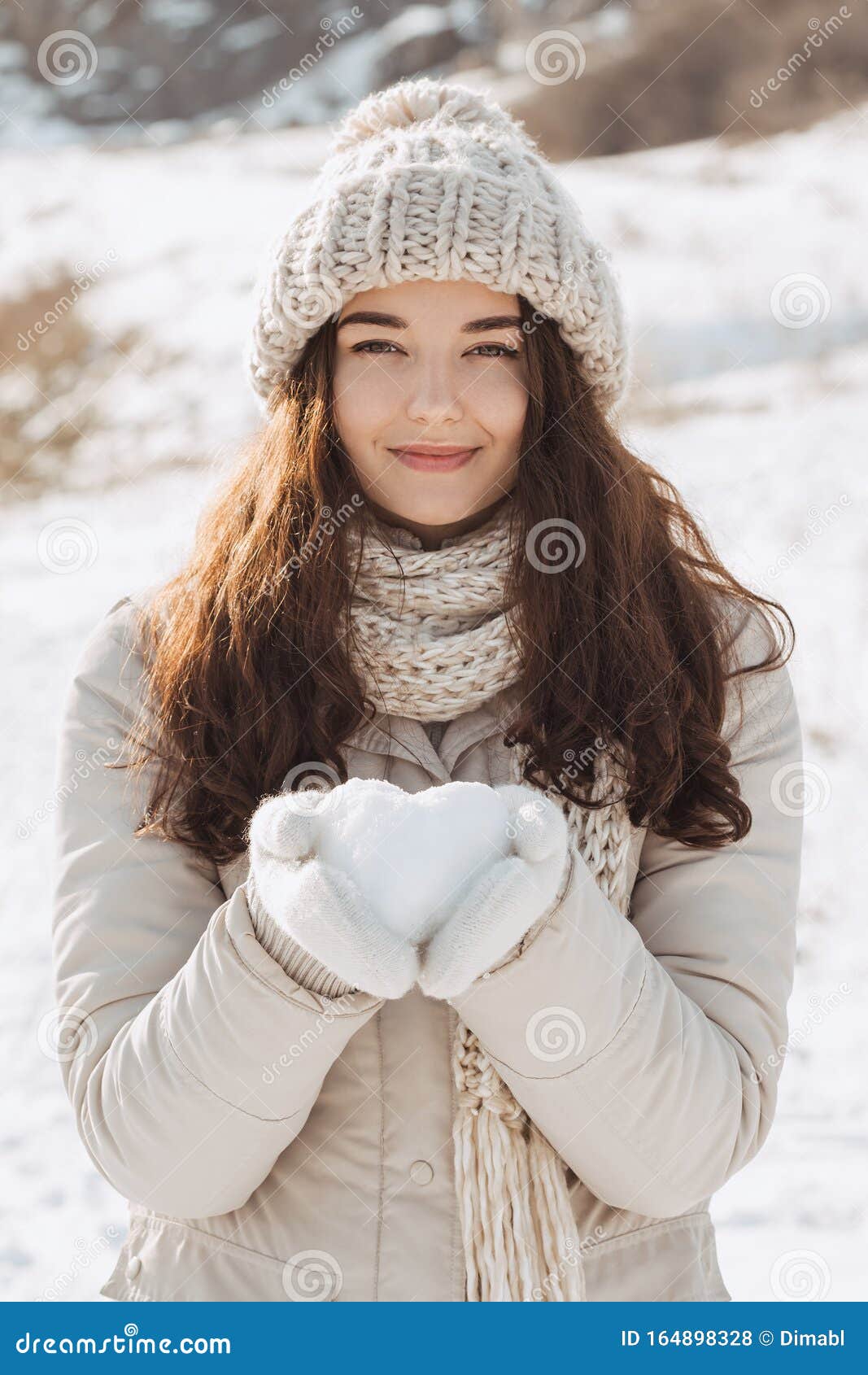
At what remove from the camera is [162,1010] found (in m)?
1.36

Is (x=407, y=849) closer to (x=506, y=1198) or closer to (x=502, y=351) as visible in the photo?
(x=506, y=1198)

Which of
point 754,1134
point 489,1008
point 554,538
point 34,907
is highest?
point 554,538

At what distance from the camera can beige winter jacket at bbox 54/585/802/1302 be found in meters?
1.31

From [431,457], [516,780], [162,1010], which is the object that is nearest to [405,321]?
[431,457]

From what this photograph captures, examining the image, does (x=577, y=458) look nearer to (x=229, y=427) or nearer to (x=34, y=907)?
(x=34, y=907)

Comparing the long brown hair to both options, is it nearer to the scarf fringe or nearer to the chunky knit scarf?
the chunky knit scarf

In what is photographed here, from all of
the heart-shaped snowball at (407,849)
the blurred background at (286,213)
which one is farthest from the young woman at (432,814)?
the blurred background at (286,213)

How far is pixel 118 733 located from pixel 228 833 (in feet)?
0.65

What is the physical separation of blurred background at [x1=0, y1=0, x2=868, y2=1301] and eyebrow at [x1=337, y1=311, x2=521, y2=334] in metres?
2.10

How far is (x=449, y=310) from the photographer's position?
1598mm

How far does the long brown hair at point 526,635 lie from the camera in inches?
61.9

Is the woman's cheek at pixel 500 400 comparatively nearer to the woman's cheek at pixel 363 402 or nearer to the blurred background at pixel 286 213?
the woman's cheek at pixel 363 402

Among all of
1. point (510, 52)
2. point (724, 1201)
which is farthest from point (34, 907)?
point (510, 52)

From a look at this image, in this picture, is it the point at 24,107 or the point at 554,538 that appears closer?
the point at 554,538
